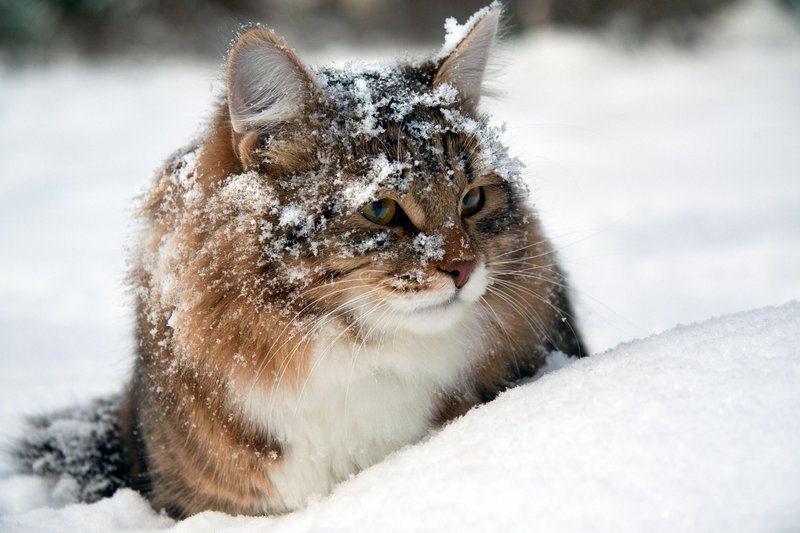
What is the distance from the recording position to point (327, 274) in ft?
5.48

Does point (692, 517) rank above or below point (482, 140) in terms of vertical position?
below

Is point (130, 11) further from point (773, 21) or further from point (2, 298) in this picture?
point (773, 21)

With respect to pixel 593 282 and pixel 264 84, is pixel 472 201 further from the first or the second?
pixel 593 282

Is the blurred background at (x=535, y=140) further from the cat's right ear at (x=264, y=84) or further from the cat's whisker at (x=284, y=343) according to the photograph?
the cat's whisker at (x=284, y=343)

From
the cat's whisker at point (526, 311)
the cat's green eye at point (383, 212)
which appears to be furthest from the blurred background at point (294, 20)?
the cat's green eye at point (383, 212)

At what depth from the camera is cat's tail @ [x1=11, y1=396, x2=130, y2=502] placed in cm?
237

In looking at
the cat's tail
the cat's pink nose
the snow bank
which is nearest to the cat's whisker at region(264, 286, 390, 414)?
the cat's pink nose

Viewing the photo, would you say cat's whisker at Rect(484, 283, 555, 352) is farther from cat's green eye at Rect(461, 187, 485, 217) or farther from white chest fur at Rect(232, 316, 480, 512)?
cat's green eye at Rect(461, 187, 485, 217)

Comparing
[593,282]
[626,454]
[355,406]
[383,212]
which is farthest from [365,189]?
[593,282]

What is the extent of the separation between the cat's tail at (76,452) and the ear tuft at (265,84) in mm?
1310

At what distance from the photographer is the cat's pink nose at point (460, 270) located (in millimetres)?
1653

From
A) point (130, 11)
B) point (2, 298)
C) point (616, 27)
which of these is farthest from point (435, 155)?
point (130, 11)

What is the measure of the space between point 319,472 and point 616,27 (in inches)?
351

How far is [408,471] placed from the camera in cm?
159
